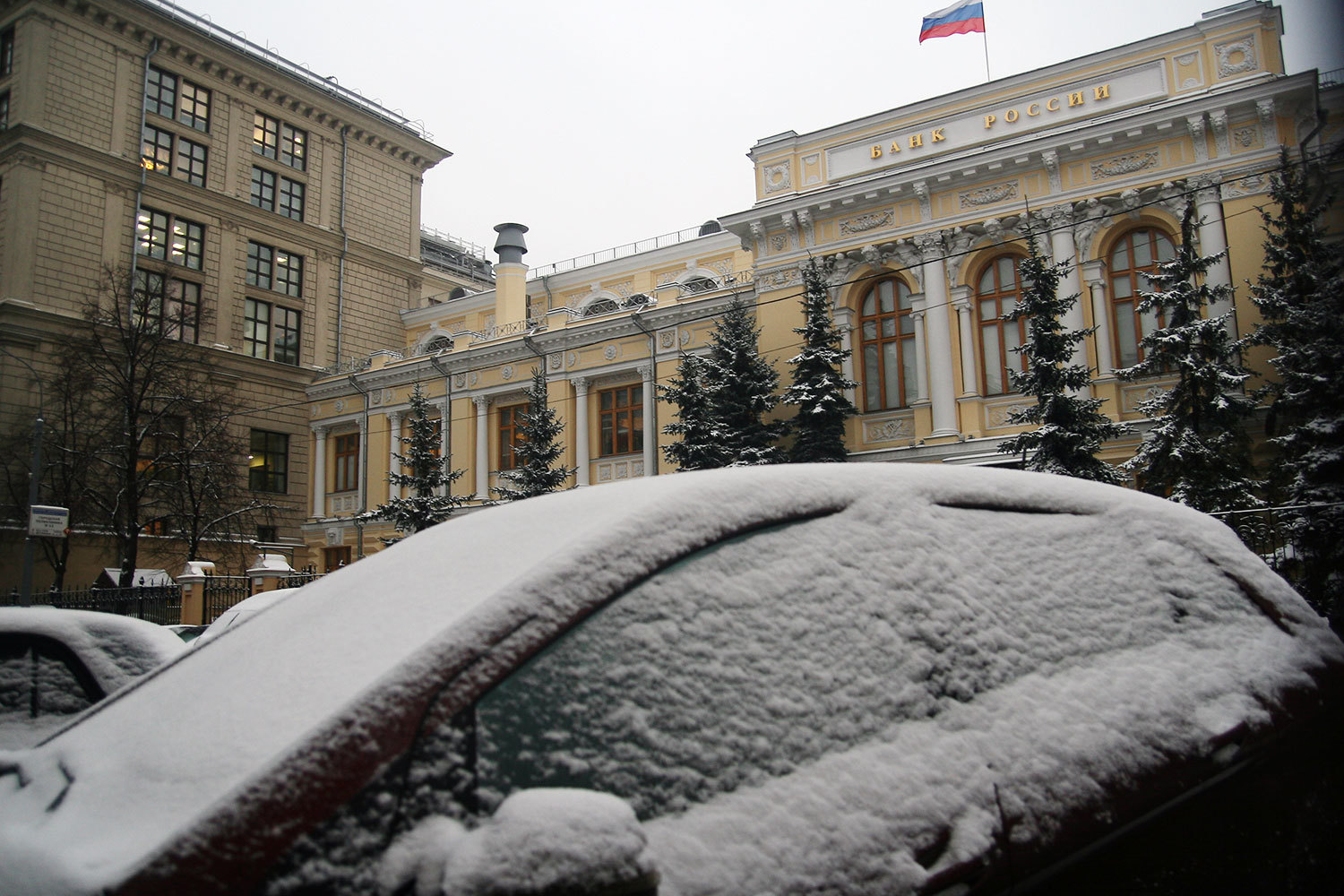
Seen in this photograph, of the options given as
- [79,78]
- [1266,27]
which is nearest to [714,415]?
[1266,27]

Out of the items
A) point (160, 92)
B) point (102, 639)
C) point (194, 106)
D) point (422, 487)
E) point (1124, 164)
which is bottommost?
point (102, 639)

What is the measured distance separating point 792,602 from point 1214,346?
18.3 meters

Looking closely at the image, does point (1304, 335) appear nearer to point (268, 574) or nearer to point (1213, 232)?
point (1213, 232)

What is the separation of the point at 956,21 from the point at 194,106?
2958cm

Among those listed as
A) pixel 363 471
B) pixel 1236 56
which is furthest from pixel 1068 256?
pixel 363 471

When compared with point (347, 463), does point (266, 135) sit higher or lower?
higher

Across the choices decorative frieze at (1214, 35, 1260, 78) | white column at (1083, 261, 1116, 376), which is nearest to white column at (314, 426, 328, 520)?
white column at (1083, 261, 1116, 376)

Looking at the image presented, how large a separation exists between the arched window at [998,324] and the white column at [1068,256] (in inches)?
40.7

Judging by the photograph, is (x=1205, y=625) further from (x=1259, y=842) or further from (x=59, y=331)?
(x=59, y=331)

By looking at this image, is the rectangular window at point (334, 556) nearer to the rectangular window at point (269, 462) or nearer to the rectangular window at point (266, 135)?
the rectangular window at point (269, 462)

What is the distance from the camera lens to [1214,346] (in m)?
17.0

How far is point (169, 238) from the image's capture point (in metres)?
34.6

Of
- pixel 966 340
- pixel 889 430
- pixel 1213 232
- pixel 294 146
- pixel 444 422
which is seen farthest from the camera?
pixel 294 146

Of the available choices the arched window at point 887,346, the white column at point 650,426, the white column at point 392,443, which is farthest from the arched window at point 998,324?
the white column at point 392,443
